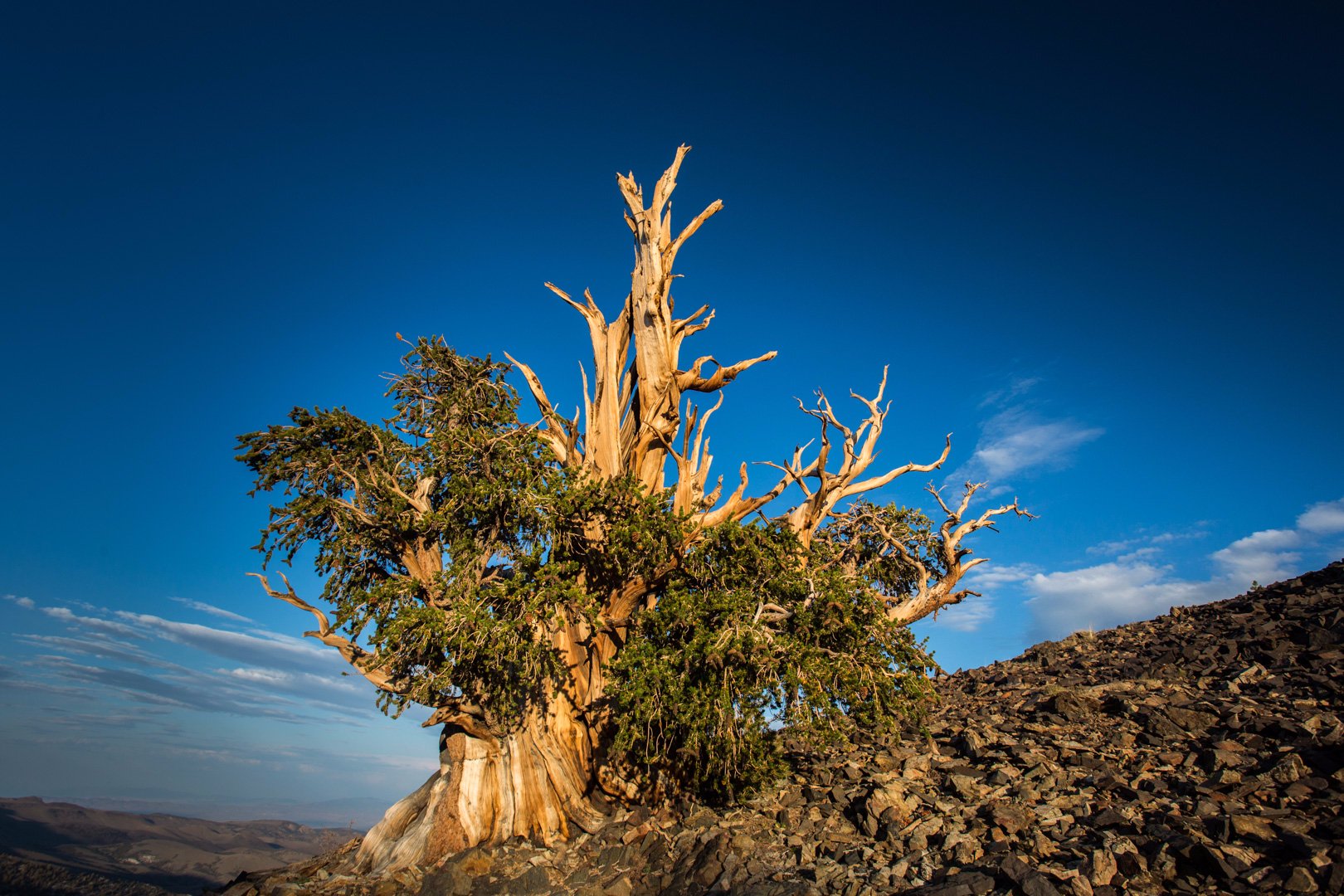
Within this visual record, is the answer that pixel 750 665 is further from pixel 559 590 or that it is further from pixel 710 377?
pixel 710 377

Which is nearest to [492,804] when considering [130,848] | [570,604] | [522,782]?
[522,782]

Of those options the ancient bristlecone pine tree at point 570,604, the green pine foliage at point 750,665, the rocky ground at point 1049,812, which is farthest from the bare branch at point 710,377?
the rocky ground at point 1049,812

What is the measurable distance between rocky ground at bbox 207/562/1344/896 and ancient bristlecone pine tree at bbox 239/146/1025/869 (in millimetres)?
1078

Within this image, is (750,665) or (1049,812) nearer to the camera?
(1049,812)

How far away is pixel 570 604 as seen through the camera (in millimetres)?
12875

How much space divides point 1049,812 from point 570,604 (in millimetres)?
8385

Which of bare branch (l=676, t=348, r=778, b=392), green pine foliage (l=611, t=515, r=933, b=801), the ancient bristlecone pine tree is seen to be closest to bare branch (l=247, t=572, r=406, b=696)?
the ancient bristlecone pine tree

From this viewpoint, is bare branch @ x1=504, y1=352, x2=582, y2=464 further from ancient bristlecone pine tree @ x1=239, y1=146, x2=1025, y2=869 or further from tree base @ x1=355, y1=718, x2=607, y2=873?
tree base @ x1=355, y1=718, x2=607, y2=873

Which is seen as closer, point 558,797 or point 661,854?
point 661,854

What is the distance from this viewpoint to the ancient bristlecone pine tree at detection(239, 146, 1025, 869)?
11992 millimetres

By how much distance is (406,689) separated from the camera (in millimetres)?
12391

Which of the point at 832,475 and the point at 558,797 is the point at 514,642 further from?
the point at 832,475

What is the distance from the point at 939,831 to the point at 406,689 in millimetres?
9207

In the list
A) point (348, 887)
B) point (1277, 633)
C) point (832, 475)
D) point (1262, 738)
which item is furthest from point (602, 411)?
point (1277, 633)
